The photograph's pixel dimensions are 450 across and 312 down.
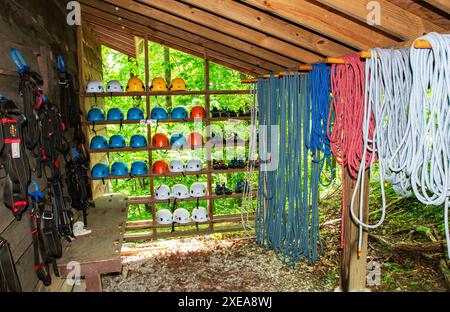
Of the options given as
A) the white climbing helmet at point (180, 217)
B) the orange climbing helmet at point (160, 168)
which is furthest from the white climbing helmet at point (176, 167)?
the white climbing helmet at point (180, 217)

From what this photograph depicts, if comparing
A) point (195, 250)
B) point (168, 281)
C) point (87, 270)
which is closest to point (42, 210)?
point (87, 270)

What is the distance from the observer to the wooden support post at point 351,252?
312cm

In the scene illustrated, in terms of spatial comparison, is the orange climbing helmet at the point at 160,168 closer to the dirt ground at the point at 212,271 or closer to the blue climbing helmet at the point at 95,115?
the blue climbing helmet at the point at 95,115

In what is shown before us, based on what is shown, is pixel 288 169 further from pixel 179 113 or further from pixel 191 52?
pixel 191 52

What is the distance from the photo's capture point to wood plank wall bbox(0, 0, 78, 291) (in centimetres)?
238

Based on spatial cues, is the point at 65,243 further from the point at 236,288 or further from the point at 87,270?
the point at 236,288

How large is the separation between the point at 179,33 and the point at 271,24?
2.31m

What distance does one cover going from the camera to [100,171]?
511cm

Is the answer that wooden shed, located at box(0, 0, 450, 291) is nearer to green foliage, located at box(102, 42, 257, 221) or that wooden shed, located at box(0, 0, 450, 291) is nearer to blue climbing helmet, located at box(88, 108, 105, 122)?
blue climbing helmet, located at box(88, 108, 105, 122)

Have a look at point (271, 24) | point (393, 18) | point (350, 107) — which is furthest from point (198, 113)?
point (393, 18)

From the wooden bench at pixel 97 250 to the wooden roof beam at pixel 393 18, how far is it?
3009 millimetres

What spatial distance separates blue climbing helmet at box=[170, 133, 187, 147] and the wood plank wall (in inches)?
75.7

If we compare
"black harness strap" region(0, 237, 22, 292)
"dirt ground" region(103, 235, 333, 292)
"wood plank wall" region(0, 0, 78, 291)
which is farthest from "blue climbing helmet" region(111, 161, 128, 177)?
"black harness strap" region(0, 237, 22, 292)

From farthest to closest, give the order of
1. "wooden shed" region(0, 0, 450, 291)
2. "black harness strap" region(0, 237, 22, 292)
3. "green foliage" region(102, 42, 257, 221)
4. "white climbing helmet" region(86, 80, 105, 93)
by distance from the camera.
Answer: "green foliage" region(102, 42, 257, 221), "white climbing helmet" region(86, 80, 105, 93), "wooden shed" region(0, 0, 450, 291), "black harness strap" region(0, 237, 22, 292)
